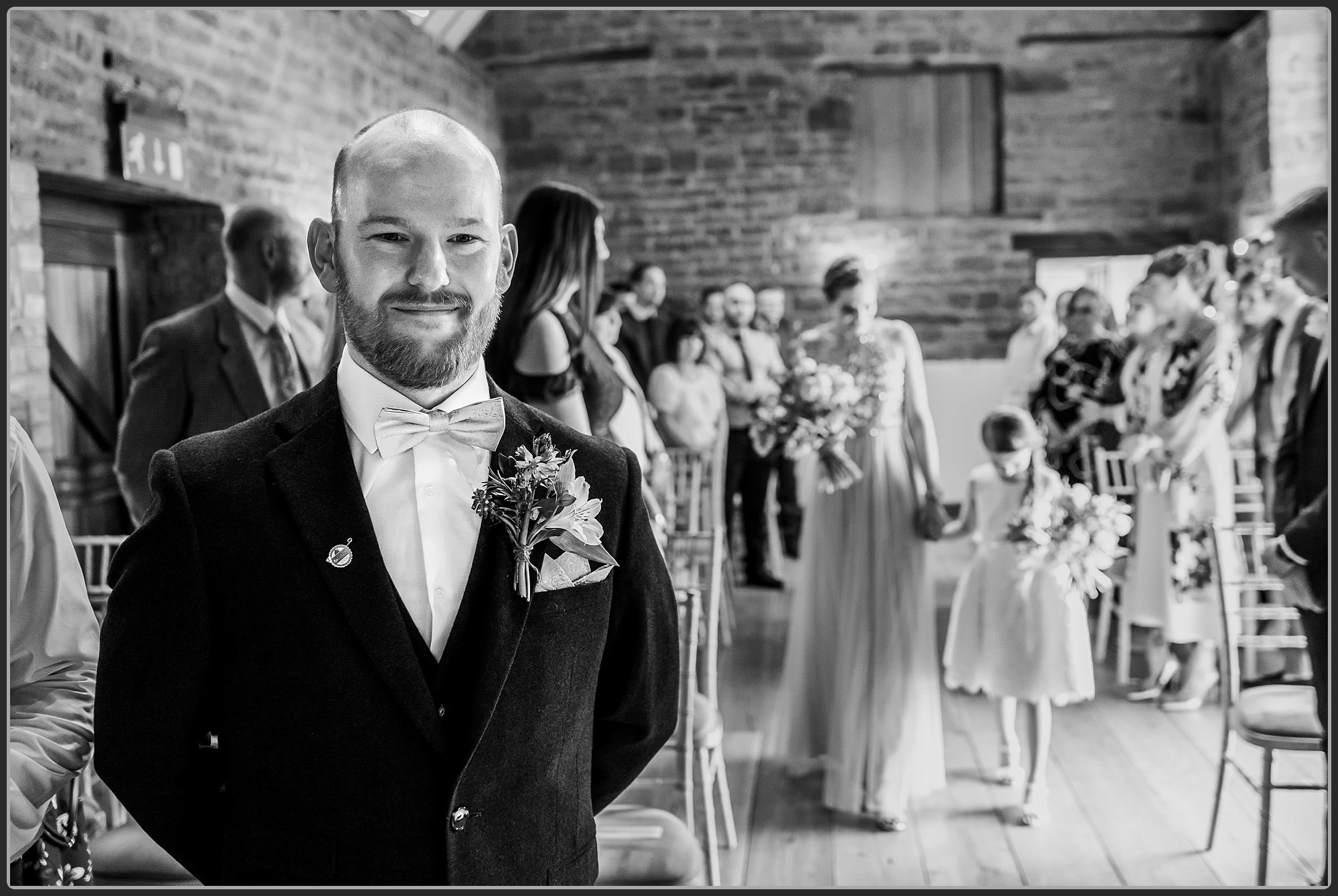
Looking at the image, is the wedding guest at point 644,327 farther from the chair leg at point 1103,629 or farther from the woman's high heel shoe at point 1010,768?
the woman's high heel shoe at point 1010,768

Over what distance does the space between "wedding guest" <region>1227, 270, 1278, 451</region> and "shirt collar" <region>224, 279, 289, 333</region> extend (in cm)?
371

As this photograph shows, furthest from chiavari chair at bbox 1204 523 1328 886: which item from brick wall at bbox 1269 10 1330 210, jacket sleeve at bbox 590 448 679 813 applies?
brick wall at bbox 1269 10 1330 210

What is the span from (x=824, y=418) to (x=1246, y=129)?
813cm

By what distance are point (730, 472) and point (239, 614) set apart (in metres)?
7.08

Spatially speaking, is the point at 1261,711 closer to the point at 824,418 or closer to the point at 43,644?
the point at 824,418

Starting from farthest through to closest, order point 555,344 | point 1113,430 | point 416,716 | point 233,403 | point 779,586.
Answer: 1. point 779,586
2. point 1113,430
3. point 233,403
4. point 555,344
5. point 416,716

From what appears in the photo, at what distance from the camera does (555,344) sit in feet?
10.2

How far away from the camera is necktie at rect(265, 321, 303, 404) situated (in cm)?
351

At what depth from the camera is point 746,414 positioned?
830 cm

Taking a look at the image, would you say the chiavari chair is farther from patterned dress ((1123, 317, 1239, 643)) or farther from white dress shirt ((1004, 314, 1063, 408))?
white dress shirt ((1004, 314, 1063, 408))

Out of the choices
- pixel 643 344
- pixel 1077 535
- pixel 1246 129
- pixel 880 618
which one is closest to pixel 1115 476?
pixel 1077 535

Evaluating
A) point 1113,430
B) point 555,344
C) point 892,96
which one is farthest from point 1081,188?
point 555,344

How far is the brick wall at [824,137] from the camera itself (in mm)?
11461

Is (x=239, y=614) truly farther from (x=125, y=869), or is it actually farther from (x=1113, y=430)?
(x=1113, y=430)
